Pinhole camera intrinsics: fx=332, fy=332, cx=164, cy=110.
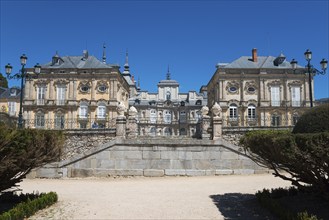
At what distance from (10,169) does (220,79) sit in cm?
4012

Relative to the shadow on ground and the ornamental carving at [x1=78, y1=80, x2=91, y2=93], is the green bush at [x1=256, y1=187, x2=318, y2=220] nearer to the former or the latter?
the shadow on ground

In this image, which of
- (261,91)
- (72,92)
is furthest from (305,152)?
(72,92)

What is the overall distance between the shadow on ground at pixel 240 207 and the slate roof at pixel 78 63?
125 feet

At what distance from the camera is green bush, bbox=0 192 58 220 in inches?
267

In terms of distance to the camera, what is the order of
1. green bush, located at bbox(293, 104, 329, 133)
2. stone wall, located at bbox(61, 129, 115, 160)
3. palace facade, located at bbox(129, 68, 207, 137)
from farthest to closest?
palace facade, located at bbox(129, 68, 207, 137) → stone wall, located at bbox(61, 129, 115, 160) → green bush, located at bbox(293, 104, 329, 133)

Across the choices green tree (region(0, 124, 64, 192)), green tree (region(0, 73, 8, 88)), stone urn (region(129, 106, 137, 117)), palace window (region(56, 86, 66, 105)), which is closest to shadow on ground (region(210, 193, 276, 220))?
green tree (region(0, 124, 64, 192))

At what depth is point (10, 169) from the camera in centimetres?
745

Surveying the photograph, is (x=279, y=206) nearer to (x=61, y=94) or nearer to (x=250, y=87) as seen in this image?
(x=250, y=87)

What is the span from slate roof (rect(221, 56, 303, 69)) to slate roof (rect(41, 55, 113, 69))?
17755mm

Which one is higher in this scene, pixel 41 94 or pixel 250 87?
pixel 250 87

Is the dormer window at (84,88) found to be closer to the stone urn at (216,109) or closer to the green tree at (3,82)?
the green tree at (3,82)

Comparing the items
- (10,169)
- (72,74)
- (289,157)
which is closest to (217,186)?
(289,157)

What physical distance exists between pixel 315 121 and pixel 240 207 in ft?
9.84

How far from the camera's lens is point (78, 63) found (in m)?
47.6
